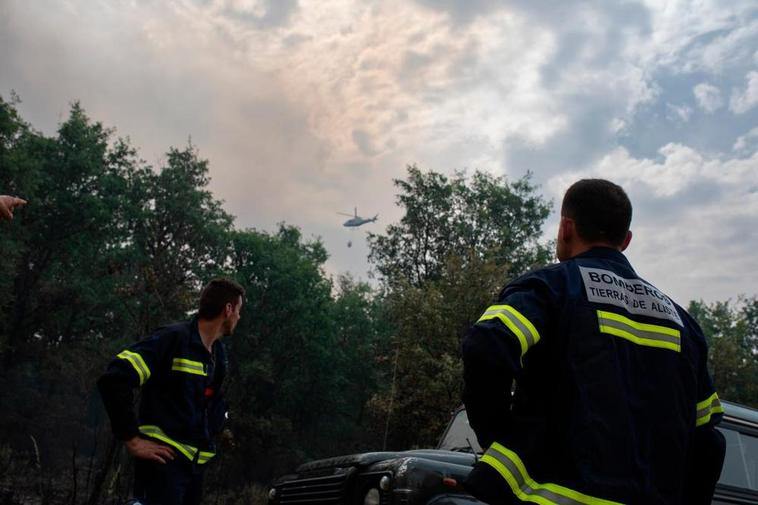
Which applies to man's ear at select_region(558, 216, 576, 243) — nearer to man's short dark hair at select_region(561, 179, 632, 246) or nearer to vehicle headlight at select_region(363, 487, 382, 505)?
man's short dark hair at select_region(561, 179, 632, 246)

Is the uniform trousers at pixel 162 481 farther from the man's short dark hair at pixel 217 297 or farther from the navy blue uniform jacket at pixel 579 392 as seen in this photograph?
the navy blue uniform jacket at pixel 579 392

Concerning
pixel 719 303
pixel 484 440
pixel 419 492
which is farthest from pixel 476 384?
pixel 719 303

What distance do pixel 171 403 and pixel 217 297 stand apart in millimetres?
824

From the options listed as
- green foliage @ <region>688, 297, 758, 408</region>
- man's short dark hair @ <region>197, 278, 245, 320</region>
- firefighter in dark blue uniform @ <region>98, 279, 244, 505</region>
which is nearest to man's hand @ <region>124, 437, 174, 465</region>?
firefighter in dark blue uniform @ <region>98, 279, 244, 505</region>

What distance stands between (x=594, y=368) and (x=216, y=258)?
41.6 meters

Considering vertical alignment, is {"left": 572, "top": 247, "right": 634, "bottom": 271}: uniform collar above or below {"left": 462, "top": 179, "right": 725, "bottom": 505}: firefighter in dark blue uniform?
above

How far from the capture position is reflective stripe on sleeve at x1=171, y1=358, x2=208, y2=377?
438 cm

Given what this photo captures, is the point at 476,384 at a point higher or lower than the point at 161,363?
lower

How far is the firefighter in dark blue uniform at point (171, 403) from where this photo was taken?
4043 mm

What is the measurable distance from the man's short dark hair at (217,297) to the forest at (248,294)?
1974 centimetres

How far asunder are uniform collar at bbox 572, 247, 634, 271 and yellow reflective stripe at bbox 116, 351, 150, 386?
8.77 feet

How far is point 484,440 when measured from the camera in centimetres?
228

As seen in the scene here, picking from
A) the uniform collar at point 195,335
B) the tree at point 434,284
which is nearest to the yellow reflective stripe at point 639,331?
the uniform collar at point 195,335

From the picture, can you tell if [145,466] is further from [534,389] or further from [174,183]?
[174,183]
